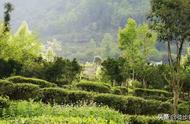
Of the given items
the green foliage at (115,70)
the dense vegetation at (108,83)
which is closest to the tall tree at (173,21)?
the dense vegetation at (108,83)

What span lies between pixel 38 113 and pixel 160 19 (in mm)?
15171

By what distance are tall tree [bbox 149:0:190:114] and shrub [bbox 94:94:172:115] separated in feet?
5.83

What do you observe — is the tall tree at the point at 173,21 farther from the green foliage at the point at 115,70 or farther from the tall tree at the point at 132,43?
the tall tree at the point at 132,43

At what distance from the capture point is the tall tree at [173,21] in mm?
28250

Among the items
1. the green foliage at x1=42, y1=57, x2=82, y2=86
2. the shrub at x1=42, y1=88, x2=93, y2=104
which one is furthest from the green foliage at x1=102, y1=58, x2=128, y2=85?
the shrub at x1=42, y1=88, x2=93, y2=104

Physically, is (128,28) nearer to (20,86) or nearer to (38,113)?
(20,86)

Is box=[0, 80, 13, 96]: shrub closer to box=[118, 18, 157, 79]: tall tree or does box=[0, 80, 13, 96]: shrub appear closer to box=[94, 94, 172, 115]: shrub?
box=[94, 94, 172, 115]: shrub

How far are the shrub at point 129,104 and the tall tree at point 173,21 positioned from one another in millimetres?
1776

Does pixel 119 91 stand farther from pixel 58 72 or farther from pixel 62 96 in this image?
pixel 62 96

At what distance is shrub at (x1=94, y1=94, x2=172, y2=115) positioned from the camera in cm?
2636

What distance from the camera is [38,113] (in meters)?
15.9

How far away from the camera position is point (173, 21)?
28.6m

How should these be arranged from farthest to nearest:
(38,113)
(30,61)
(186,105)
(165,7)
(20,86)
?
(30,61) < (186,105) < (165,7) < (20,86) < (38,113)

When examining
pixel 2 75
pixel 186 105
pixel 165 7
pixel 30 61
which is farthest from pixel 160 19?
pixel 30 61
